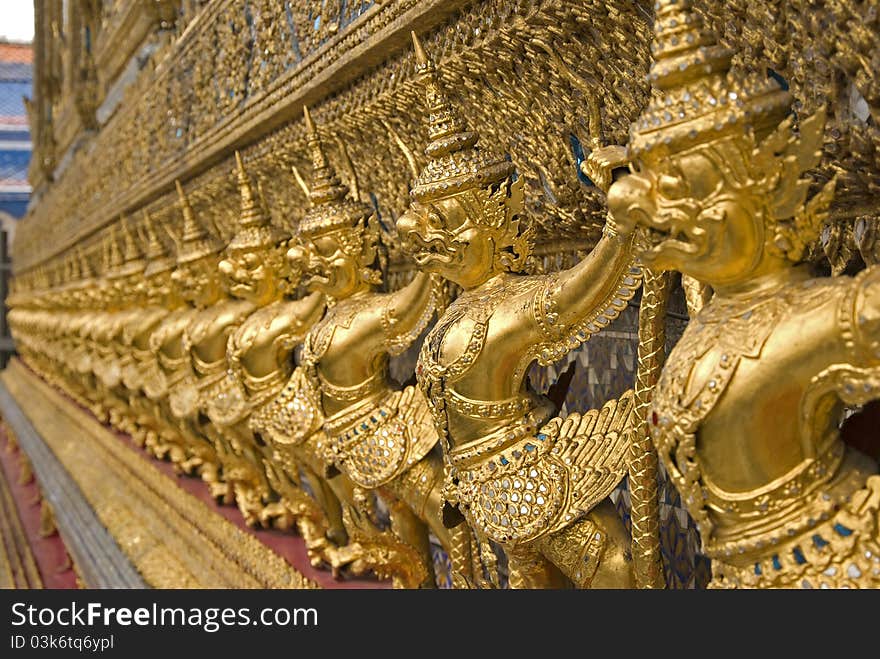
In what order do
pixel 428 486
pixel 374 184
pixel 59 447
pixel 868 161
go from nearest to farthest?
pixel 868 161
pixel 428 486
pixel 374 184
pixel 59 447

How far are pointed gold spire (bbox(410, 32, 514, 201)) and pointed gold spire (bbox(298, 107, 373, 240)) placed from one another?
336mm

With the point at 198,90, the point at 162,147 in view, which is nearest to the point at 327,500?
the point at 198,90

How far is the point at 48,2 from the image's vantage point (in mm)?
5922

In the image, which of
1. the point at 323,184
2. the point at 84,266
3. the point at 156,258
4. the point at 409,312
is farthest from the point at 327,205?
the point at 84,266

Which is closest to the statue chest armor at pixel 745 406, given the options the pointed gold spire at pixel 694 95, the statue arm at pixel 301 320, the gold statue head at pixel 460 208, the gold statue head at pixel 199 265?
the pointed gold spire at pixel 694 95

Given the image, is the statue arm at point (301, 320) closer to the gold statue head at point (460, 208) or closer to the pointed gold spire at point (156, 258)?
the gold statue head at point (460, 208)

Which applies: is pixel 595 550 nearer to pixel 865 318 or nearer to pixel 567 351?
pixel 567 351

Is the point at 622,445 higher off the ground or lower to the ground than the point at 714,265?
lower

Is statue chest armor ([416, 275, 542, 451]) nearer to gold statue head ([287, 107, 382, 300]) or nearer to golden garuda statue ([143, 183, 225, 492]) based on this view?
gold statue head ([287, 107, 382, 300])

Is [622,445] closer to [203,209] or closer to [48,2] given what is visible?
[203,209]

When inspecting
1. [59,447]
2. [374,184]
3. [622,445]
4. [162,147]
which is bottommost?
[59,447]

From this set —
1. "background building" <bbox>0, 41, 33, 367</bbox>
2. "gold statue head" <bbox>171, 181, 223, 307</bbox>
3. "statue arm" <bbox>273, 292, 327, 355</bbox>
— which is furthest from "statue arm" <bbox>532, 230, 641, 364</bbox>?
"background building" <bbox>0, 41, 33, 367</bbox>
